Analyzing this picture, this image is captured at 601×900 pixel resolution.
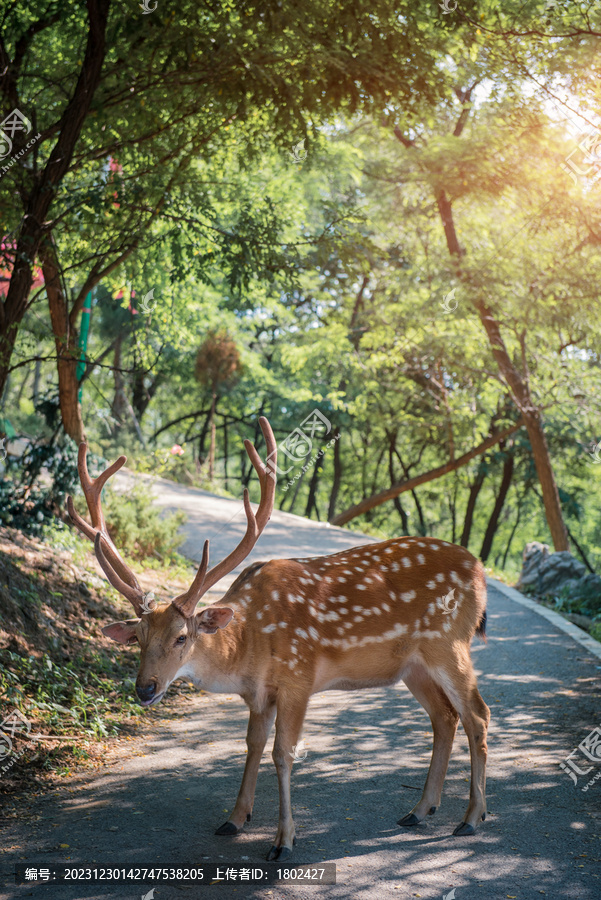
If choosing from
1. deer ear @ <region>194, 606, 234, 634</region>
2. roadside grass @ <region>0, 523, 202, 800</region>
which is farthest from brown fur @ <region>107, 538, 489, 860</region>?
roadside grass @ <region>0, 523, 202, 800</region>

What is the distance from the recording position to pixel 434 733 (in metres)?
4.79

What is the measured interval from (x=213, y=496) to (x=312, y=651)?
572 inches

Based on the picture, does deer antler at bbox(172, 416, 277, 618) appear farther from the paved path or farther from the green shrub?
the green shrub

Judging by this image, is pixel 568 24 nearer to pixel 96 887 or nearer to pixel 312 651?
pixel 312 651

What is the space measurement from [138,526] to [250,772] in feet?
24.2

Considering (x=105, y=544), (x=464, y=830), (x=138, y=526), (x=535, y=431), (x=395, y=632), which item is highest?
(x=535, y=431)

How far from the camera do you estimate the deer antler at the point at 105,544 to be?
4.41m

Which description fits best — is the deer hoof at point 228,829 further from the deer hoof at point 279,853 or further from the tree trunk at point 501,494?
the tree trunk at point 501,494

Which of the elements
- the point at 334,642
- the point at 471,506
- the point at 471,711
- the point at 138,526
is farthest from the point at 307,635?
the point at 471,506

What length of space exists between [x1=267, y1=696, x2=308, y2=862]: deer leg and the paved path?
119mm

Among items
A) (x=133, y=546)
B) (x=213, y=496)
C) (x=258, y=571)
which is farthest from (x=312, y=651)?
(x=213, y=496)

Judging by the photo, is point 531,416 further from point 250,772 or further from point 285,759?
point 285,759

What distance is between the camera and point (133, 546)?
1095cm

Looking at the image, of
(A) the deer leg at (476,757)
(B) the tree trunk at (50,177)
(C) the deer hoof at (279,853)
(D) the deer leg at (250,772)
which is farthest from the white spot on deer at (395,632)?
(B) the tree trunk at (50,177)
